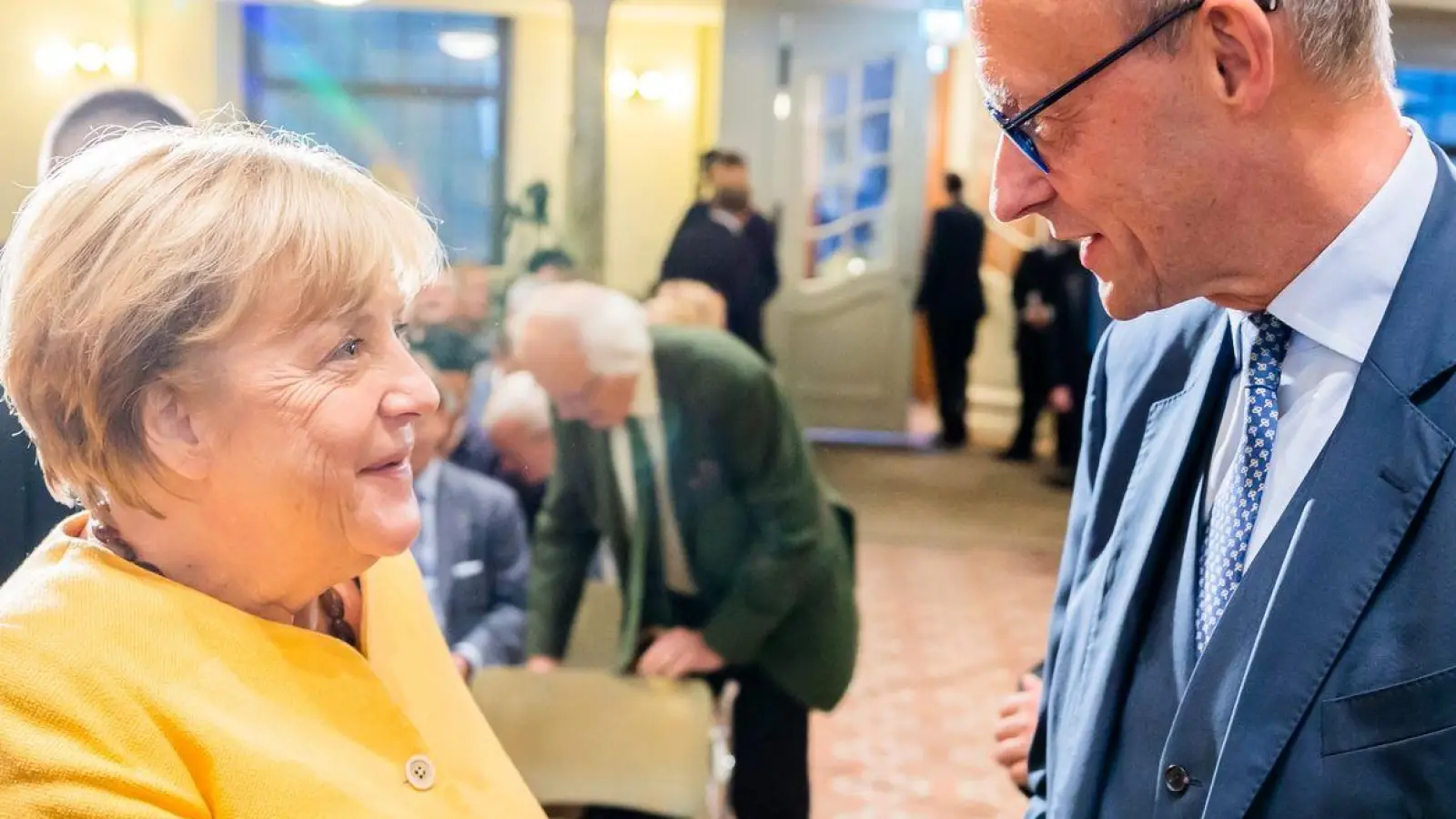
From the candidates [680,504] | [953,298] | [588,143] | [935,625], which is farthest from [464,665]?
[953,298]

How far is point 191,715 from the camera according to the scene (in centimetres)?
92

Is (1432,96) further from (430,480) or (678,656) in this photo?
(430,480)

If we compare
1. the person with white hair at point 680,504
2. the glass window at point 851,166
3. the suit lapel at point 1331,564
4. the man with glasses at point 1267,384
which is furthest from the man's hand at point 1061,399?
the suit lapel at point 1331,564

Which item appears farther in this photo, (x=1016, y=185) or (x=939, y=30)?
(x=939, y=30)

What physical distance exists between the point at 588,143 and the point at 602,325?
1544 mm

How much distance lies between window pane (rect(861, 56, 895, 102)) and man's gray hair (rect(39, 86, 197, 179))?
3877mm

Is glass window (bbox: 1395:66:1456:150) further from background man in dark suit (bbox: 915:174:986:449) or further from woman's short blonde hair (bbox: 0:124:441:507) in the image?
background man in dark suit (bbox: 915:174:986:449)

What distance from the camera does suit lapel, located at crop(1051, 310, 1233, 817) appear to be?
1185 mm

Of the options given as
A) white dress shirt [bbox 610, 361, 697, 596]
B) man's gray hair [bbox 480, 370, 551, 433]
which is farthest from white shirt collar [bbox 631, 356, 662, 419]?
man's gray hair [bbox 480, 370, 551, 433]

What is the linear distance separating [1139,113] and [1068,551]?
21.4 inches

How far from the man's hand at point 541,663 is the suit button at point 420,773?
122cm

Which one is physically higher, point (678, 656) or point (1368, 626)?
point (1368, 626)

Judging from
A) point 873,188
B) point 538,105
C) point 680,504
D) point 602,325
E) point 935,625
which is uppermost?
point 538,105

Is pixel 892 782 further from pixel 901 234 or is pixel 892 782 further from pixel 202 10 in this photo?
pixel 901 234
